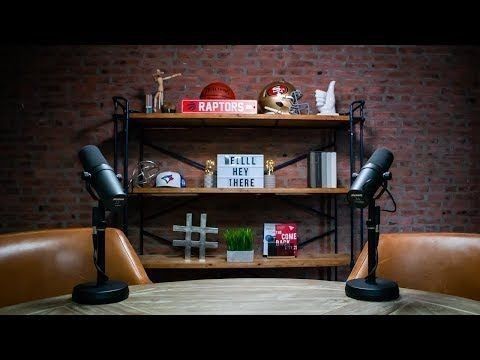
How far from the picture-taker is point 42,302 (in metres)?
1.21

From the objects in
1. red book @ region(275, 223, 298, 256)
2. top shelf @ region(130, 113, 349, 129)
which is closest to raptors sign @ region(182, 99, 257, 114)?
top shelf @ region(130, 113, 349, 129)

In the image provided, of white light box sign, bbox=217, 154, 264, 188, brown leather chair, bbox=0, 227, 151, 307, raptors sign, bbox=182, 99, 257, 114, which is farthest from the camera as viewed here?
white light box sign, bbox=217, 154, 264, 188

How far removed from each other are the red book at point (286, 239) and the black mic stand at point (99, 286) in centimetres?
195

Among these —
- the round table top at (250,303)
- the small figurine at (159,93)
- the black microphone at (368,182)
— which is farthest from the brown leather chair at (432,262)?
the small figurine at (159,93)

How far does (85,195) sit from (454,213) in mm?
2913

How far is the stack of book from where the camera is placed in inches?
120

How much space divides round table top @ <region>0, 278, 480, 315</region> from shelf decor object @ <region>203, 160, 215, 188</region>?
5.45ft

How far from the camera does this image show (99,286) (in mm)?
1212

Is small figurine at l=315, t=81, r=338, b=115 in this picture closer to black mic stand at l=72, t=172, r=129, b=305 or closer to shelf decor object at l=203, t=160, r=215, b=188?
shelf decor object at l=203, t=160, r=215, b=188

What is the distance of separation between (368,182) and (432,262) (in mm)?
754

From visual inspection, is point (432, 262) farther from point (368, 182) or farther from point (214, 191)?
point (214, 191)

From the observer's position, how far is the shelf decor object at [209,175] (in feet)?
10.0

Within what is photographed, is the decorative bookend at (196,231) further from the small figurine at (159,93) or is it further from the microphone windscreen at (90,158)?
the microphone windscreen at (90,158)
